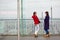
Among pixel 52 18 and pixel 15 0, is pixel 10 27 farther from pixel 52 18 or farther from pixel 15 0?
pixel 52 18

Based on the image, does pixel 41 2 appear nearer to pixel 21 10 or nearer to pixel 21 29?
pixel 21 10

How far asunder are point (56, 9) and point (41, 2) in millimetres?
1296

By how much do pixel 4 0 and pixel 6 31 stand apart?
2.48 m

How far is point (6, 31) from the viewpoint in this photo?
14758mm

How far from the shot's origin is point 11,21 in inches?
576

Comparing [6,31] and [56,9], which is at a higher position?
[56,9]

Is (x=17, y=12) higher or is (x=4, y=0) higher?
(x=4, y=0)

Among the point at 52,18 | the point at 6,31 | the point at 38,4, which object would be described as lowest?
the point at 6,31

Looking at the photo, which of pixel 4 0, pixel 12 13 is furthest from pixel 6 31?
pixel 4 0

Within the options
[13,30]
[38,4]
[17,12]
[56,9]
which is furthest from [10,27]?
[56,9]

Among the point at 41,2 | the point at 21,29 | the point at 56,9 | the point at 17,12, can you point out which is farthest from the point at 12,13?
the point at 56,9

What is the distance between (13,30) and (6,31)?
607 mm

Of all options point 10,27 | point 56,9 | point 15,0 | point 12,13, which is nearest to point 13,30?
point 10,27

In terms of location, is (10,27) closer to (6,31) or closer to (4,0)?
(6,31)
